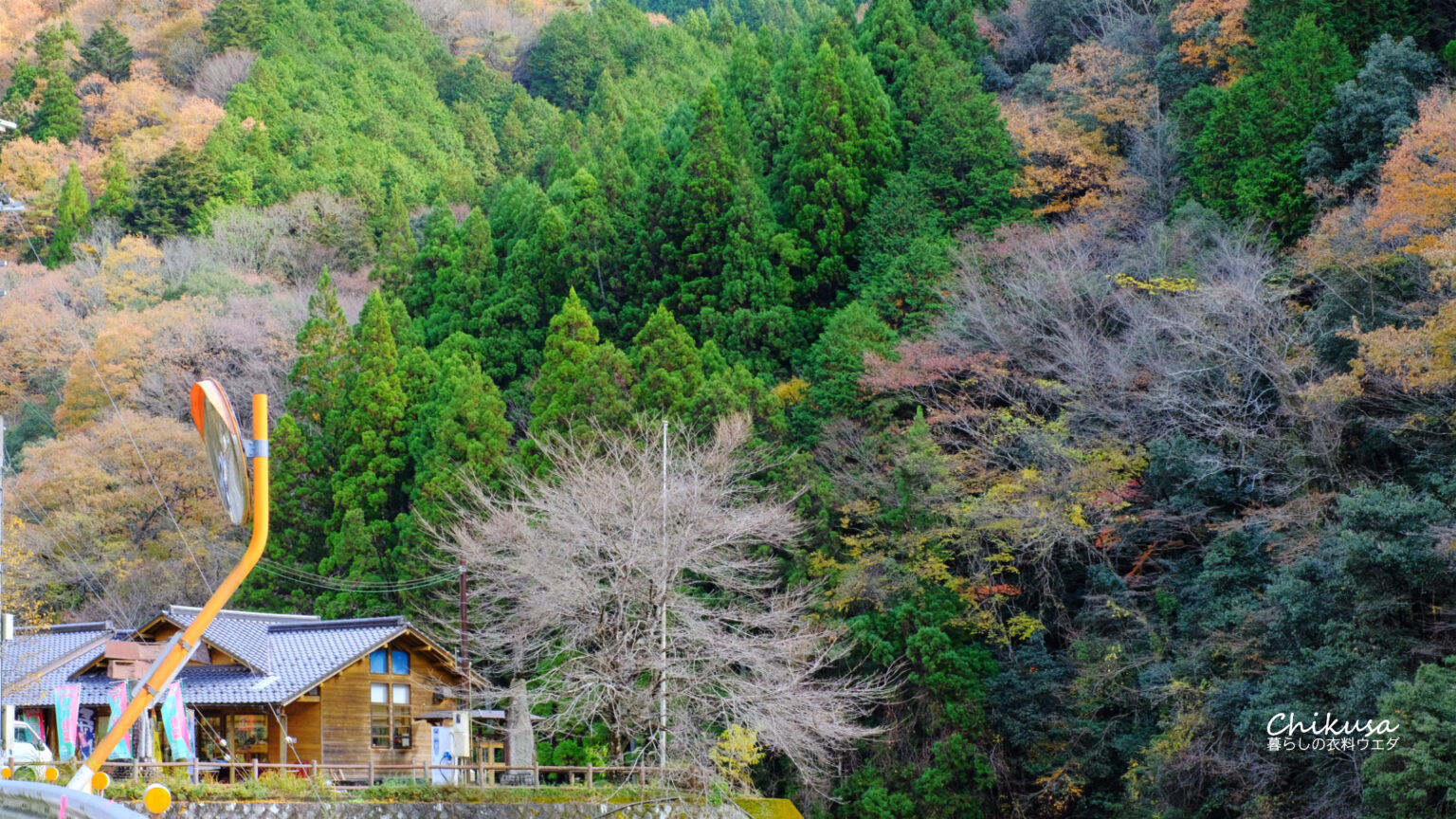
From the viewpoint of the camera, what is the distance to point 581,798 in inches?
698

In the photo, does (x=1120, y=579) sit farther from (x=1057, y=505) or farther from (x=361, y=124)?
(x=361, y=124)

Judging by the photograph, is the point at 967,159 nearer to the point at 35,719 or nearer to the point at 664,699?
the point at 664,699

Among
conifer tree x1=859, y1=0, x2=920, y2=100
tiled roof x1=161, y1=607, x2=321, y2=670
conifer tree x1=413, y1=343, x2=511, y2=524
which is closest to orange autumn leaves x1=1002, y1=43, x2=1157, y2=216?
conifer tree x1=859, y1=0, x2=920, y2=100

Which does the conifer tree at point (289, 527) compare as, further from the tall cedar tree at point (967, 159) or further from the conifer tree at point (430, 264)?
the tall cedar tree at point (967, 159)

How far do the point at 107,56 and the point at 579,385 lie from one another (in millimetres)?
34485

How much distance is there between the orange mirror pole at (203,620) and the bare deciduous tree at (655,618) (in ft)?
41.2

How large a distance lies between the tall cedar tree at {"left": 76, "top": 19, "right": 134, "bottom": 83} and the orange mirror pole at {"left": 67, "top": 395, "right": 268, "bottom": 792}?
5153cm

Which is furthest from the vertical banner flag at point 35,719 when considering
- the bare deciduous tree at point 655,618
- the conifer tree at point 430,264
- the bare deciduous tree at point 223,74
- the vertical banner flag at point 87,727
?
the bare deciduous tree at point 223,74

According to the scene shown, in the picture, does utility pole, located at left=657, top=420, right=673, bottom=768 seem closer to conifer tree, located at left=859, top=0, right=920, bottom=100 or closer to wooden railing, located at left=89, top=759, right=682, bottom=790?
wooden railing, located at left=89, top=759, right=682, bottom=790

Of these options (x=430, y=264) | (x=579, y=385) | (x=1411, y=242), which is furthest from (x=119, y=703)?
(x=1411, y=242)

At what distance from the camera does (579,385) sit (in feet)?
86.7

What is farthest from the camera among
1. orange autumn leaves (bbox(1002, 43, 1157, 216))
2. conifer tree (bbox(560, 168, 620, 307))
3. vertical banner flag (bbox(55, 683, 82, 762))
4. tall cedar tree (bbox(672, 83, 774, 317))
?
conifer tree (bbox(560, 168, 620, 307))

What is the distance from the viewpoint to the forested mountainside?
59.5 ft

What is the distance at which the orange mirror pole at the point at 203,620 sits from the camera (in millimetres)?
5195
